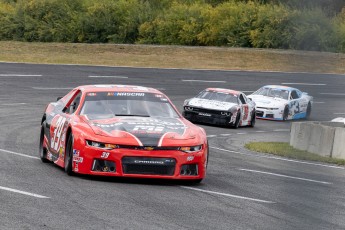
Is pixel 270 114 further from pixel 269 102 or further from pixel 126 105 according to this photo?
pixel 126 105

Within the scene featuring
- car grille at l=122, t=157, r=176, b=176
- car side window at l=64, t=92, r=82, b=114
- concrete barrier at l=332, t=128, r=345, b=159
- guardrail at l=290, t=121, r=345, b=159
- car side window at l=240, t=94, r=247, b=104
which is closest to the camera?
car grille at l=122, t=157, r=176, b=176

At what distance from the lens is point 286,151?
18.8 m

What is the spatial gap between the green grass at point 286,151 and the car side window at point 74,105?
195 inches

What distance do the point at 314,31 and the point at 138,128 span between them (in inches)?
324

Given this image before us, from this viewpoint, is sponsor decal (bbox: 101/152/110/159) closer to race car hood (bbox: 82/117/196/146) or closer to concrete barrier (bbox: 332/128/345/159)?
race car hood (bbox: 82/117/196/146)

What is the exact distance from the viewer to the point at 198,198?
9.48m

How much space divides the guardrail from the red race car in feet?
23.9

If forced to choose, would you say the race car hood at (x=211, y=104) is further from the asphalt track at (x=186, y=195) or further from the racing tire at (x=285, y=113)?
the asphalt track at (x=186, y=195)

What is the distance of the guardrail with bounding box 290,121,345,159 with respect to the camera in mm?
18344

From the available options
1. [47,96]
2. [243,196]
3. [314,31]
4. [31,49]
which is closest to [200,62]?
[31,49]

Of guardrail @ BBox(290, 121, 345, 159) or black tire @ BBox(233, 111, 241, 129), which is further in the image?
black tire @ BBox(233, 111, 241, 129)

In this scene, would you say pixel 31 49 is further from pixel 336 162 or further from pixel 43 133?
pixel 43 133

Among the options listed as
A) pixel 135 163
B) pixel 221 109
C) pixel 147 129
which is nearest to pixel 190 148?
pixel 147 129

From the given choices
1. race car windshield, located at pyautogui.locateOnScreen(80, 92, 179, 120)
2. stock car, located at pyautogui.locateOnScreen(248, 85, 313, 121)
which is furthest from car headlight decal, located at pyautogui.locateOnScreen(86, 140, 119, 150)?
stock car, located at pyautogui.locateOnScreen(248, 85, 313, 121)
